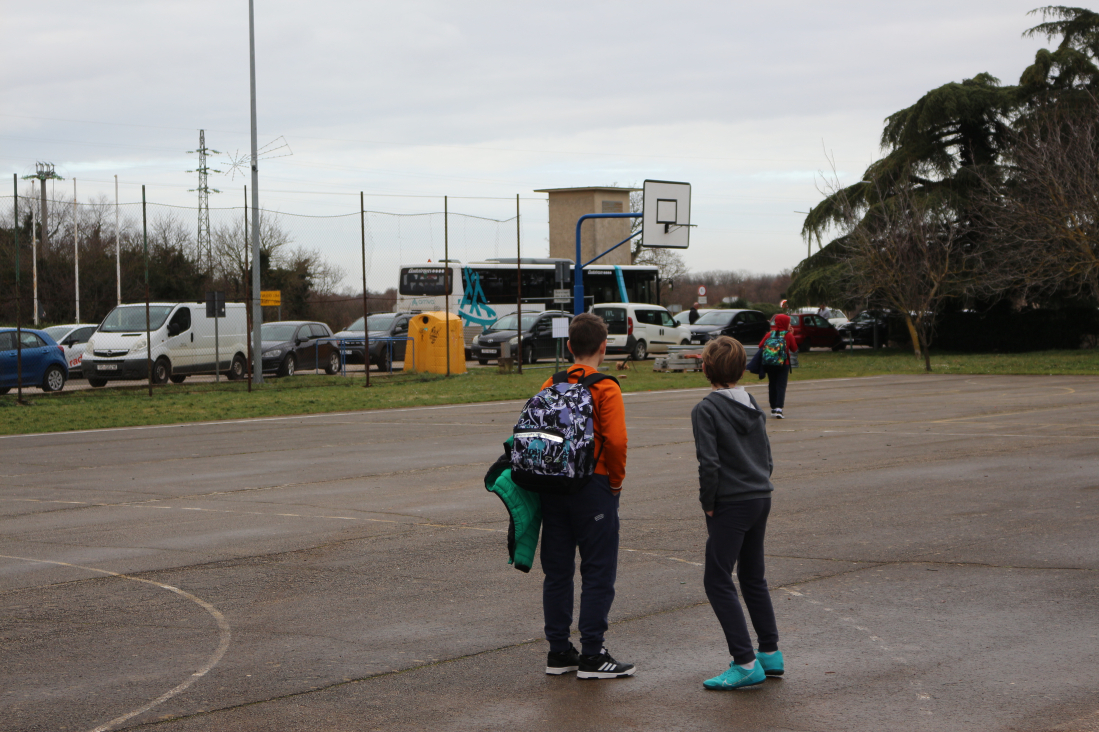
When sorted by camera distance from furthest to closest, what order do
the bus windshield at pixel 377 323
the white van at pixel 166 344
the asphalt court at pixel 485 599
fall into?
the bus windshield at pixel 377 323 → the white van at pixel 166 344 → the asphalt court at pixel 485 599

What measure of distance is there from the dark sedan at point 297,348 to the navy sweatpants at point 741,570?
25.7 metres

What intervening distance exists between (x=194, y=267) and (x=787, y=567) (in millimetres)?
40137

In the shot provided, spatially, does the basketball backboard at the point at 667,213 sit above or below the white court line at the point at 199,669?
above

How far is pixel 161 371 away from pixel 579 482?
2346 cm

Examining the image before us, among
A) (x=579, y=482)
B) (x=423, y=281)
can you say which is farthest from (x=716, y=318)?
(x=579, y=482)

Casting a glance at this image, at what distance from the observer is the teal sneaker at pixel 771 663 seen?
197 inches

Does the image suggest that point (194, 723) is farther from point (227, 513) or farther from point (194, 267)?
point (194, 267)

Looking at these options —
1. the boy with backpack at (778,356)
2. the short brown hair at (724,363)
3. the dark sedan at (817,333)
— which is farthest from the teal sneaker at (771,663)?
the dark sedan at (817,333)

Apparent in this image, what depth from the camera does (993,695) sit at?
4.71 m

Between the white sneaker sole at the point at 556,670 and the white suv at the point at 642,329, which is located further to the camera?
the white suv at the point at 642,329

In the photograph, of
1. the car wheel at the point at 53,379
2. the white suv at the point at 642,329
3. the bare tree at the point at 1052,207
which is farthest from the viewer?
the white suv at the point at 642,329

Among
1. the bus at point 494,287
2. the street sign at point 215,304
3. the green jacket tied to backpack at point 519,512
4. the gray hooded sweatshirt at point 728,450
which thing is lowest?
the green jacket tied to backpack at point 519,512

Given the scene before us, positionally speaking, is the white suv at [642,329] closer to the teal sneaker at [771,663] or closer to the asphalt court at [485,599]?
the asphalt court at [485,599]

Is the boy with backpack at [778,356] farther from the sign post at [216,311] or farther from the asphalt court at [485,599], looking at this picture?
the sign post at [216,311]
